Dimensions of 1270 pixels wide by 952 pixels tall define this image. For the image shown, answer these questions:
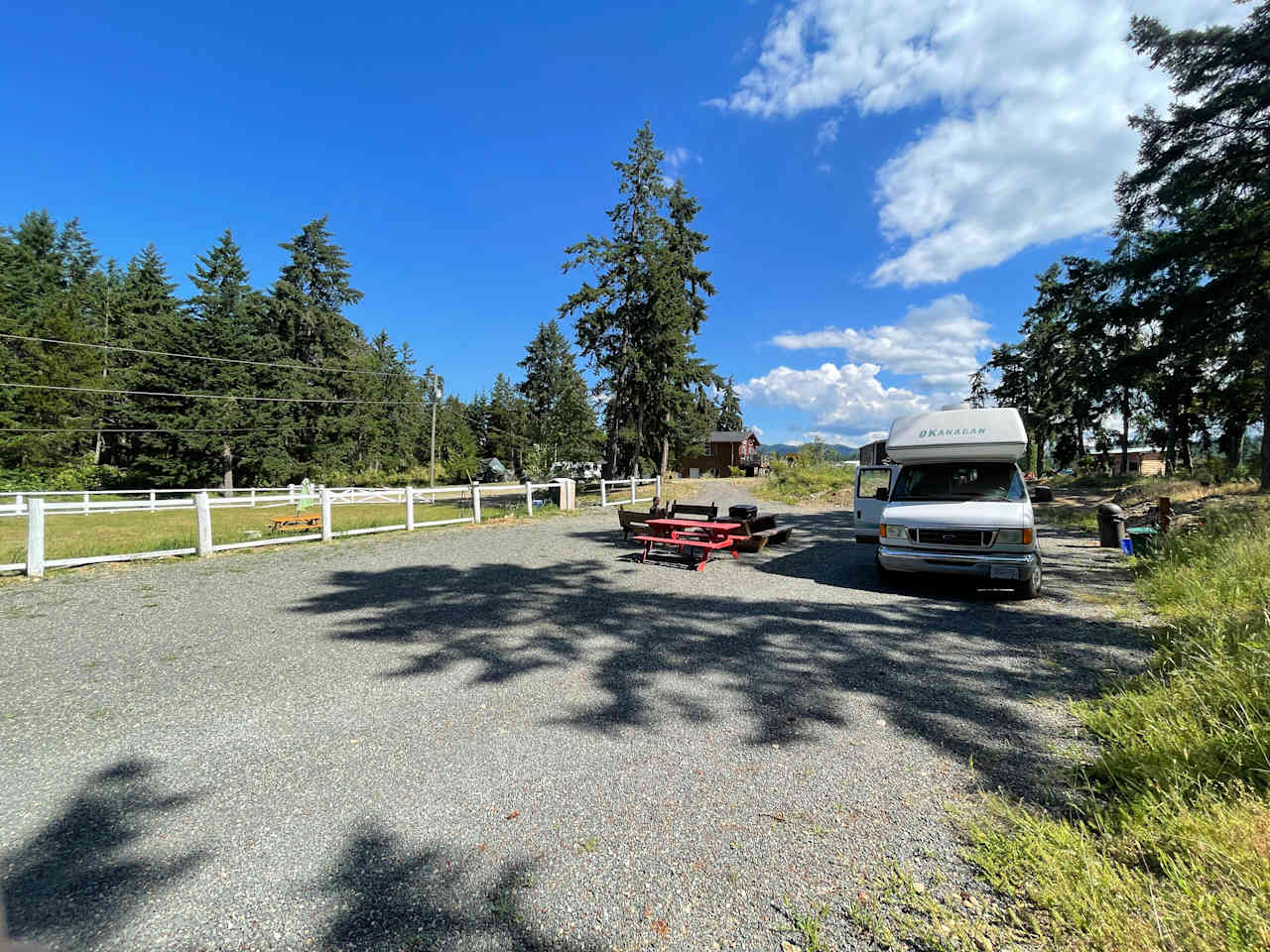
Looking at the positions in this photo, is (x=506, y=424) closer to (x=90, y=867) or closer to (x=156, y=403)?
(x=156, y=403)

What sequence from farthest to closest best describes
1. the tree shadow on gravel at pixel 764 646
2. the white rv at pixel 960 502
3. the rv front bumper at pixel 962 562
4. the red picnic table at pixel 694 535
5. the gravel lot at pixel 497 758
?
1. the red picnic table at pixel 694 535
2. the white rv at pixel 960 502
3. the rv front bumper at pixel 962 562
4. the tree shadow on gravel at pixel 764 646
5. the gravel lot at pixel 497 758

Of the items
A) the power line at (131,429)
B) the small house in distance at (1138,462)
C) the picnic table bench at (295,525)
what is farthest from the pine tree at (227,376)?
the small house in distance at (1138,462)

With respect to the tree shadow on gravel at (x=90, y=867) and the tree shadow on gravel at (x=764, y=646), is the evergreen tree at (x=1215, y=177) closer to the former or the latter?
the tree shadow on gravel at (x=764, y=646)

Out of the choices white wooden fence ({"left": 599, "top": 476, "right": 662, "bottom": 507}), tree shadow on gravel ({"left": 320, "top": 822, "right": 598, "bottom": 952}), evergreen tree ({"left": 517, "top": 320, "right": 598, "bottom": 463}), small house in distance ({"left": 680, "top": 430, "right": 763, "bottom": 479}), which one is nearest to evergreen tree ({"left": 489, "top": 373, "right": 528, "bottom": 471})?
evergreen tree ({"left": 517, "top": 320, "right": 598, "bottom": 463})

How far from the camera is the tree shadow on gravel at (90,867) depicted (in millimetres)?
2043

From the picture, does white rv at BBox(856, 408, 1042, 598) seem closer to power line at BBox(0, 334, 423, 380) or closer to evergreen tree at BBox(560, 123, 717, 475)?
evergreen tree at BBox(560, 123, 717, 475)

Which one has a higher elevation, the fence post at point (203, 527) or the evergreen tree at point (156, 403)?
the evergreen tree at point (156, 403)

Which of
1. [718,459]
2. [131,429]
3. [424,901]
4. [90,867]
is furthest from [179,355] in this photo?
[718,459]

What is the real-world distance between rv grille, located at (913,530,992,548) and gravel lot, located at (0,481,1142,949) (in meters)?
0.88

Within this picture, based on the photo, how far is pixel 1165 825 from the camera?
7.93 ft

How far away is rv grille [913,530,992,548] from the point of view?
6.95 m

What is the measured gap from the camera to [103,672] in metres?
4.49

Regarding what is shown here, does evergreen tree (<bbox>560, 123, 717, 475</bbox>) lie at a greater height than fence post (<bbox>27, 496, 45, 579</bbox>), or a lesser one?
greater

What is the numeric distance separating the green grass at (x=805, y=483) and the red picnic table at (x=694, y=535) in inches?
712
